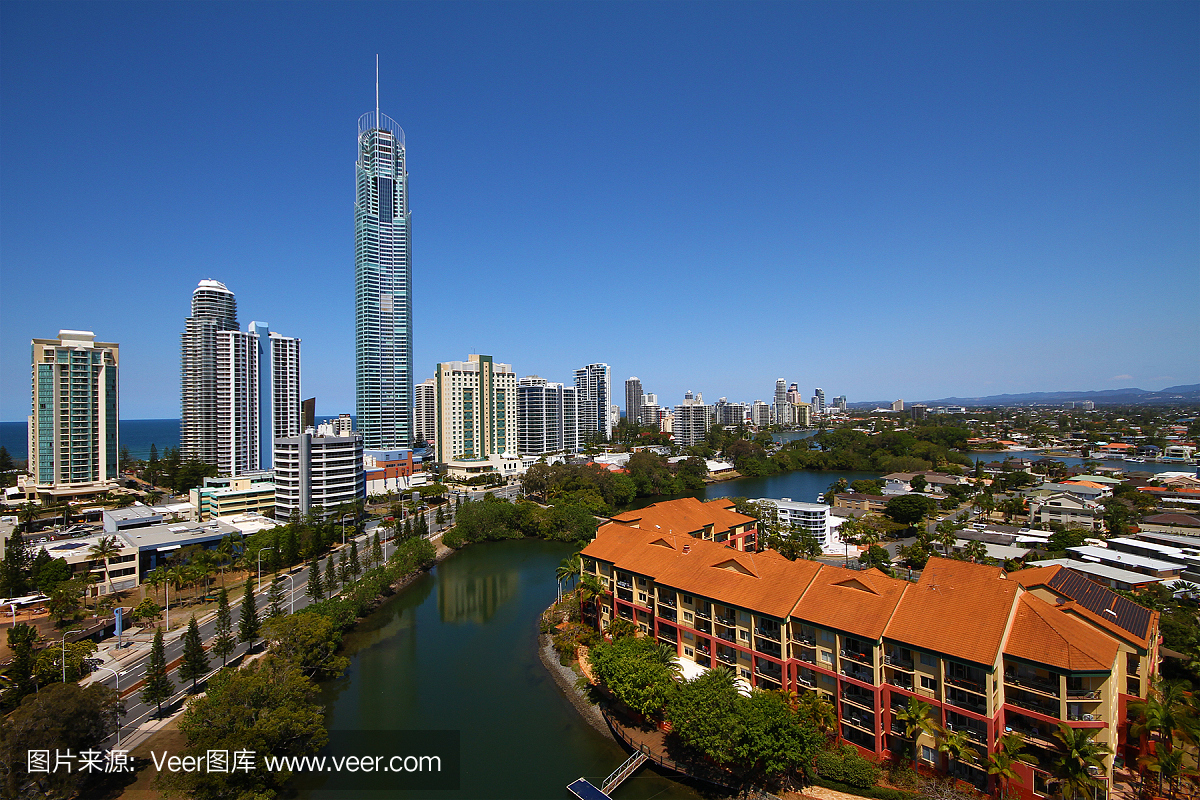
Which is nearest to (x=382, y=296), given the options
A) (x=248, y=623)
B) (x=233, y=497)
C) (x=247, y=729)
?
(x=233, y=497)

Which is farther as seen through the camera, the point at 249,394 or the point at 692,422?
the point at 692,422

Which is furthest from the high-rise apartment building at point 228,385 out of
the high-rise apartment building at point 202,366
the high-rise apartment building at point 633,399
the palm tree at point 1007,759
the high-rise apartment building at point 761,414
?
the high-rise apartment building at point 761,414

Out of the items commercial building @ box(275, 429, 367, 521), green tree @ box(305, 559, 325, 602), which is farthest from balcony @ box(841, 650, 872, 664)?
commercial building @ box(275, 429, 367, 521)

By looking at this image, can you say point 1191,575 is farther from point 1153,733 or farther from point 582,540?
point 582,540

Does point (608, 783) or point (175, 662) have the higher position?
Result: point (175, 662)

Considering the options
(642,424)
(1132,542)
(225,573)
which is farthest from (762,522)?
(642,424)

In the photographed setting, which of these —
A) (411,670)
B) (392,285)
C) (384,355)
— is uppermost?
(392,285)

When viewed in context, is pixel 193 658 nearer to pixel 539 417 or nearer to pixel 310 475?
pixel 310 475
